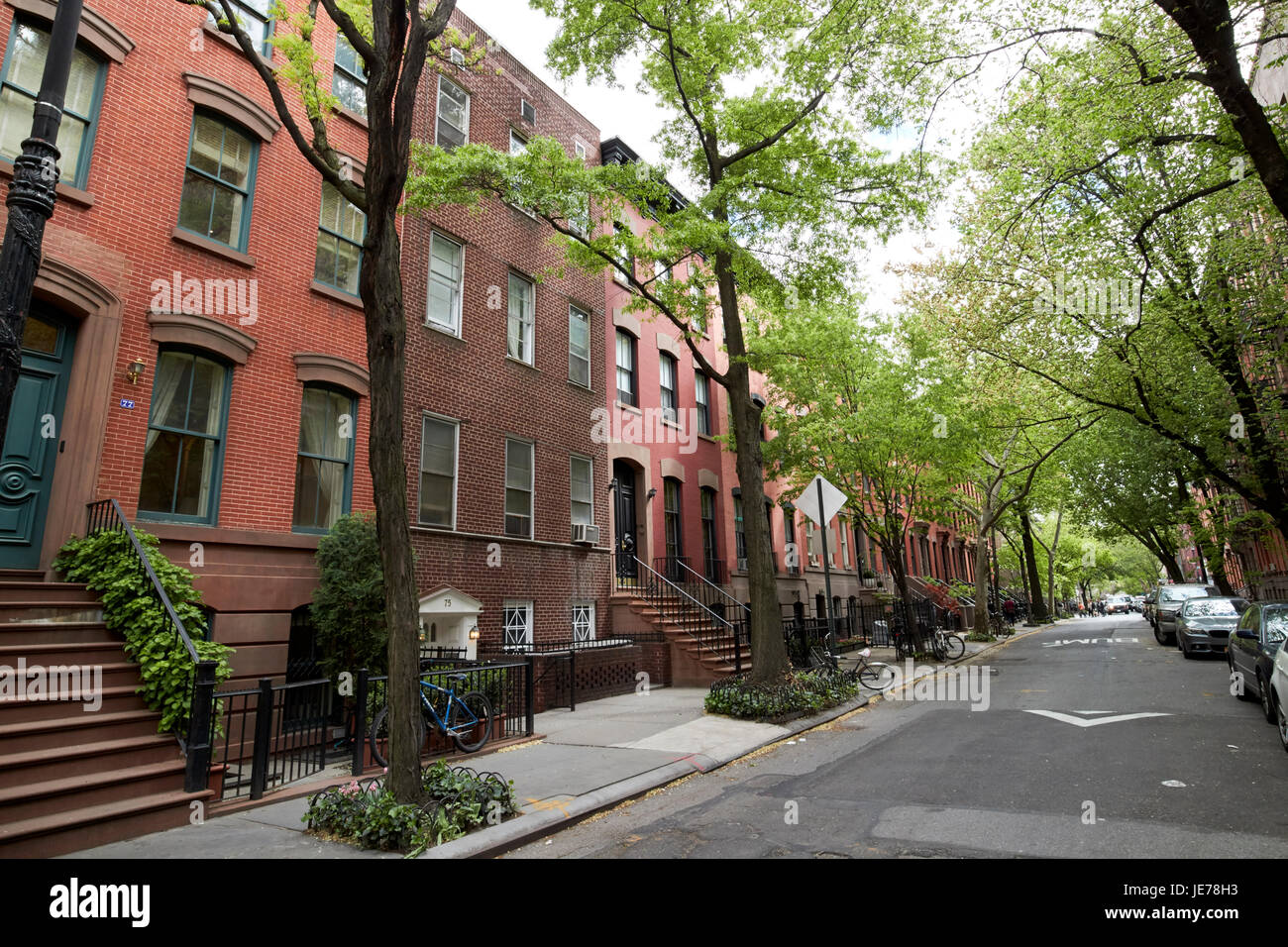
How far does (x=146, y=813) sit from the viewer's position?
5.61 m

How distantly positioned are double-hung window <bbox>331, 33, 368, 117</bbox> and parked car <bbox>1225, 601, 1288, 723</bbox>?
53.1 ft

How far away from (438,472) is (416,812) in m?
7.96

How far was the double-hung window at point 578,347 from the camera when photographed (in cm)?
1652

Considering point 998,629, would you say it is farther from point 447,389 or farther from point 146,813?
point 146,813

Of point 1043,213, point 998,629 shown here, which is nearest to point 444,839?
point 1043,213

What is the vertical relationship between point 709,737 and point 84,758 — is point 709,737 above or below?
below

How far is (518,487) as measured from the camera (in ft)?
46.5

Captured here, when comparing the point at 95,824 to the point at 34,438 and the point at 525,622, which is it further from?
the point at 525,622

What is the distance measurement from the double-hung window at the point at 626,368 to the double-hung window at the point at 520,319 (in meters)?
3.61

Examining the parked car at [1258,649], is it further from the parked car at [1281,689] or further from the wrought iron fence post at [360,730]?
the wrought iron fence post at [360,730]

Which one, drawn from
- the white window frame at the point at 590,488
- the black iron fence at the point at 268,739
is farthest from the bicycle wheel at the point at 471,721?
the white window frame at the point at 590,488

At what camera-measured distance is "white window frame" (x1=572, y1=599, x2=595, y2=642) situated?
14703mm
